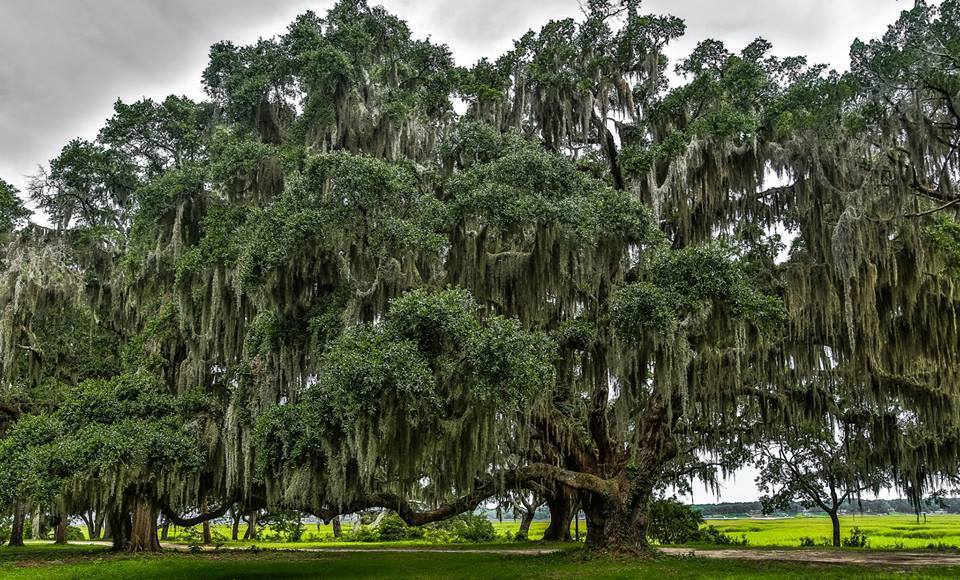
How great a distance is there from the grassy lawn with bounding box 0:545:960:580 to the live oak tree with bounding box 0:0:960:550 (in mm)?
1292

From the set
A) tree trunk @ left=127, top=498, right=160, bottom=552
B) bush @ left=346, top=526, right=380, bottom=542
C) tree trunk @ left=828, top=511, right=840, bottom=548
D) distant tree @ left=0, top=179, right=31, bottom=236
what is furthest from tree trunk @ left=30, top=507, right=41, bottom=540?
tree trunk @ left=828, top=511, right=840, bottom=548

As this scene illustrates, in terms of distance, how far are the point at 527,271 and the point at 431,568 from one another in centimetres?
649

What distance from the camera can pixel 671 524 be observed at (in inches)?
947

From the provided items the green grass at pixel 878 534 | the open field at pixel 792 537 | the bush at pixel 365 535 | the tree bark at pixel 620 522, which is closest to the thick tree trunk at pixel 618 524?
the tree bark at pixel 620 522

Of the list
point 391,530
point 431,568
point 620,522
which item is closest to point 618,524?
point 620,522

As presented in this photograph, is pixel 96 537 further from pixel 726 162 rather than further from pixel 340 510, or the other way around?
pixel 726 162

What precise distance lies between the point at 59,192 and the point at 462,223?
1440cm

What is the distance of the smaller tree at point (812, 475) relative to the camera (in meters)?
21.9

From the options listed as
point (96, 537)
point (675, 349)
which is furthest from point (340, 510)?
point (96, 537)

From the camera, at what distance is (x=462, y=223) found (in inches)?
Result: 532

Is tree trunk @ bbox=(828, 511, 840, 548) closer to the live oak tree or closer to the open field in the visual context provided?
the open field

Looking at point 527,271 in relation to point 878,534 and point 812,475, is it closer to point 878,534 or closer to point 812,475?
point 812,475

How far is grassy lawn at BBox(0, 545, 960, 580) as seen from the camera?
11.8 m

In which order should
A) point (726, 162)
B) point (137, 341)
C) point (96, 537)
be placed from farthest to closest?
point (96, 537) < point (137, 341) < point (726, 162)
